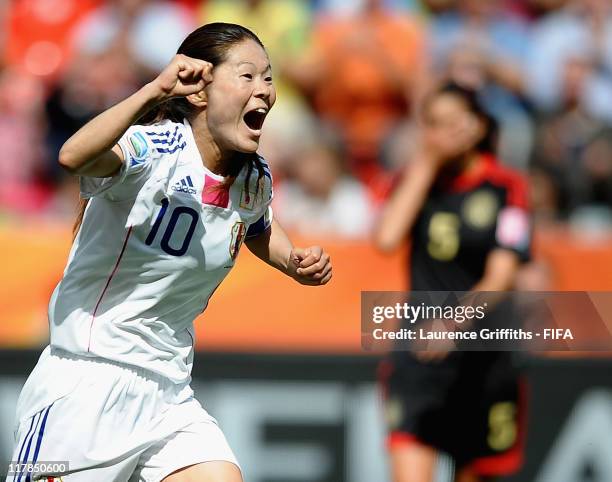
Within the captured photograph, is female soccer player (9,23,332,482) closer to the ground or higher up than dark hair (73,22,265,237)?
closer to the ground

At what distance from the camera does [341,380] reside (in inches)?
280

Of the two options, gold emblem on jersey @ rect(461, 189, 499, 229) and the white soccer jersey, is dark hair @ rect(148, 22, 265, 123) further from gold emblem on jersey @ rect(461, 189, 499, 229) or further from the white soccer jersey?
gold emblem on jersey @ rect(461, 189, 499, 229)

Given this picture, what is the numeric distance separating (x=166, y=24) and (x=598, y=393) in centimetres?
531

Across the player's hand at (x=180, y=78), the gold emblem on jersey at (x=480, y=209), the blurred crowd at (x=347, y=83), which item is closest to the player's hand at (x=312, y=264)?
the player's hand at (x=180, y=78)

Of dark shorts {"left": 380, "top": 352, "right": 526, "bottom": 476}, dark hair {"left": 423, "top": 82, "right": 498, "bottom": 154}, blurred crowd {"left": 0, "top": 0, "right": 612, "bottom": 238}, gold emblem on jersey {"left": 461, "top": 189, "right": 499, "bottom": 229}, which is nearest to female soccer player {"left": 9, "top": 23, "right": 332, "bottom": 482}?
dark shorts {"left": 380, "top": 352, "right": 526, "bottom": 476}

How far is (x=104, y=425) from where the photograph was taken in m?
3.98

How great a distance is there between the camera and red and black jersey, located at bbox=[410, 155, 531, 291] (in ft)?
20.9

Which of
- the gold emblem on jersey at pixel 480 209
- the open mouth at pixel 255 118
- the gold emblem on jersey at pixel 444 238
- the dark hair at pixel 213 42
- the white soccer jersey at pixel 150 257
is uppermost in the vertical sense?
the gold emblem on jersey at pixel 480 209

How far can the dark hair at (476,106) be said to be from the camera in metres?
6.43

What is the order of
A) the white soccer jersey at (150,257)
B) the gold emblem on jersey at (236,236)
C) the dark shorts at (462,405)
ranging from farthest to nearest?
the dark shorts at (462,405) < the gold emblem on jersey at (236,236) < the white soccer jersey at (150,257)

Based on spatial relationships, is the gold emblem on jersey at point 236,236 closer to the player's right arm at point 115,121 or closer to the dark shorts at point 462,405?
the player's right arm at point 115,121

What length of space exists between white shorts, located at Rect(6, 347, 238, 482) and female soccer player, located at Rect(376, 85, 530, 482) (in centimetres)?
228

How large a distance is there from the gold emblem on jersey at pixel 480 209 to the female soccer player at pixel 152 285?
2.46m

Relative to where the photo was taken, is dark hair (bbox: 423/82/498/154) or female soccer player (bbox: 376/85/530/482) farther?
dark hair (bbox: 423/82/498/154)
